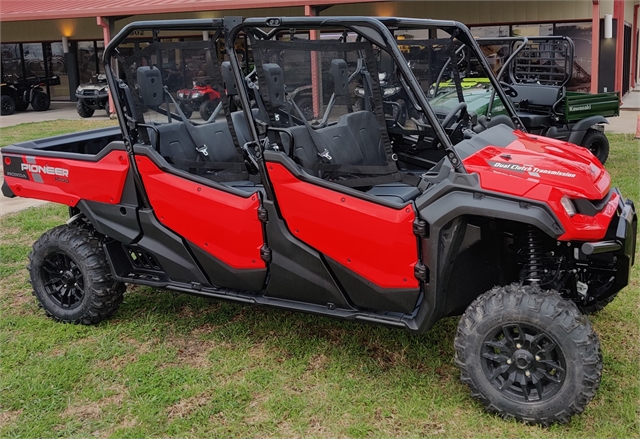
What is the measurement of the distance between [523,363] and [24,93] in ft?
70.7

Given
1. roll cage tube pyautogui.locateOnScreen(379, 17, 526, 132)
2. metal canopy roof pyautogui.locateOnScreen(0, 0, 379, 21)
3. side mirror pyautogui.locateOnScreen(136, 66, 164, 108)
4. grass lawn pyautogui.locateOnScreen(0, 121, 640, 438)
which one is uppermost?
metal canopy roof pyautogui.locateOnScreen(0, 0, 379, 21)

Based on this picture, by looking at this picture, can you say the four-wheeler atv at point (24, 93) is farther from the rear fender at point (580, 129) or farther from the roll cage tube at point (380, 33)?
the roll cage tube at point (380, 33)

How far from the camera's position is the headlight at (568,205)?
325cm

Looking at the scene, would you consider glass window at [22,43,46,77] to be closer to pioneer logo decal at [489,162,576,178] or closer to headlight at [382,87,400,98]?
headlight at [382,87,400,98]

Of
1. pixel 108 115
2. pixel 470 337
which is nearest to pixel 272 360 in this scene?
pixel 470 337

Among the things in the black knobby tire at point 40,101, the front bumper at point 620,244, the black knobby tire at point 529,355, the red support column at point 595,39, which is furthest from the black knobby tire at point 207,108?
the black knobby tire at point 40,101

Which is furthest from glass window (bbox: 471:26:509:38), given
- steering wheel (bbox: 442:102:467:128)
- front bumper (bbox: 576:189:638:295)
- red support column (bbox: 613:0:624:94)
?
front bumper (bbox: 576:189:638:295)

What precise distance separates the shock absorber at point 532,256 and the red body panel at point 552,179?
254 millimetres

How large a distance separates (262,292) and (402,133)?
1.25m

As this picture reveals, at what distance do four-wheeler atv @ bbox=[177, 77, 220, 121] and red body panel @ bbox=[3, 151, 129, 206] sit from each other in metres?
0.48

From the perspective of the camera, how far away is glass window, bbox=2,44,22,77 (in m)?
25.5

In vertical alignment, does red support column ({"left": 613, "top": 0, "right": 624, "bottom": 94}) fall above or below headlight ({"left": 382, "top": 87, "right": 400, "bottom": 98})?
above

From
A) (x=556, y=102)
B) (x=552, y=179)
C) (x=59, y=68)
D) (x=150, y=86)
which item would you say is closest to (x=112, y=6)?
(x=59, y=68)

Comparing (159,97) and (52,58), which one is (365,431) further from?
(52,58)
